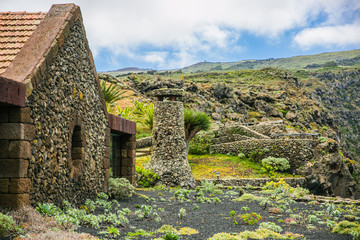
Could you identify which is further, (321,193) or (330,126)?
(330,126)

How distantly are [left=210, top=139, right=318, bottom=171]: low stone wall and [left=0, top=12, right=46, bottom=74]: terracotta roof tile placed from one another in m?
19.0

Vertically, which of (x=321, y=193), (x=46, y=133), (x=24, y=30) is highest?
(x=24, y=30)

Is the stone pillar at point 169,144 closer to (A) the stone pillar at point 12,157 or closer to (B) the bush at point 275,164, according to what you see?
(B) the bush at point 275,164

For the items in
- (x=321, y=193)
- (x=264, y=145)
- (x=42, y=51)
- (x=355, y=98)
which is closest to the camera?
(x=42, y=51)

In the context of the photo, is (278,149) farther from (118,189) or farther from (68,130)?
(68,130)

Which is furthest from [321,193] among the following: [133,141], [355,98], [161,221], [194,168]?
[355,98]

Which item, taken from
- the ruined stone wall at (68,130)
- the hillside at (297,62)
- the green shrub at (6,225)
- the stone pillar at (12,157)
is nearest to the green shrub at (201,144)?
the ruined stone wall at (68,130)

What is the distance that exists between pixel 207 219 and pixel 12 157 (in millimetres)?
4897

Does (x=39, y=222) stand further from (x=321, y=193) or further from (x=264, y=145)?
(x=264, y=145)

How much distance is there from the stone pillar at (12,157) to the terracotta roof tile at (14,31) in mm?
1252

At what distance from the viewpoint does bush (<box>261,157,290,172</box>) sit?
74.5 feet

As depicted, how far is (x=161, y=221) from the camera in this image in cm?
850

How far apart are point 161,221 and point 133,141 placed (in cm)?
558

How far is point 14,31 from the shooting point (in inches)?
331
